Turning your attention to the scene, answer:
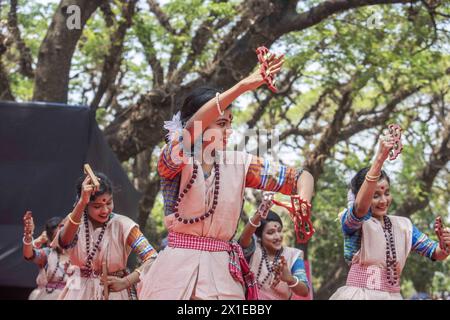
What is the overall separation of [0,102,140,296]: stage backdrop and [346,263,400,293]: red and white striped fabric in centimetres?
408

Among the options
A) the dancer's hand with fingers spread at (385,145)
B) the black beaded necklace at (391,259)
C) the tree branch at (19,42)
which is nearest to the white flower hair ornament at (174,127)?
the dancer's hand with fingers spread at (385,145)

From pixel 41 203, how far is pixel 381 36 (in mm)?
6404

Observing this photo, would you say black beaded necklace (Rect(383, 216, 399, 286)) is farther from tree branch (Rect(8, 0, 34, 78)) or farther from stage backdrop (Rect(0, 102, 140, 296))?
tree branch (Rect(8, 0, 34, 78))

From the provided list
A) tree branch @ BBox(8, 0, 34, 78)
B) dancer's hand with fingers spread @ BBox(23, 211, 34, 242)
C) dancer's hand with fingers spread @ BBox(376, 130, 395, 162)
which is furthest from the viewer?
tree branch @ BBox(8, 0, 34, 78)

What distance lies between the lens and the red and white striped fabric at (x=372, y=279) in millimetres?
5457

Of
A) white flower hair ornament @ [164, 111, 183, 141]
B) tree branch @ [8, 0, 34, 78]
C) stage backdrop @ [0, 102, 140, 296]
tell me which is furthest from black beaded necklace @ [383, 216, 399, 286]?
tree branch @ [8, 0, 34, 78]

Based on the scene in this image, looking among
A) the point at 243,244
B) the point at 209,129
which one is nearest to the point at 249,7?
the point at 243,244

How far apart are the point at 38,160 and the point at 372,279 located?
180 inches

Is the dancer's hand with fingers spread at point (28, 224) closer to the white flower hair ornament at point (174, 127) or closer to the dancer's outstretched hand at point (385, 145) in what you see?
the white flower hair ornament at point (174, 127)

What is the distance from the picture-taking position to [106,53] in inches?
483

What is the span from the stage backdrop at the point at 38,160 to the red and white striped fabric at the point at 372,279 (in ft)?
13.4

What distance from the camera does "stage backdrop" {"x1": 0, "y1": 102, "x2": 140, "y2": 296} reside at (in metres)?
8.83

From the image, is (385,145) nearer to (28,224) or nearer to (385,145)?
(385,145)

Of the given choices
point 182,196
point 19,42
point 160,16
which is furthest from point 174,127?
point 160,16
